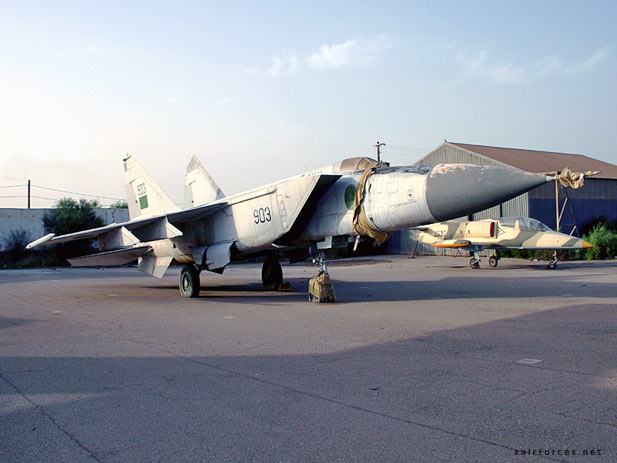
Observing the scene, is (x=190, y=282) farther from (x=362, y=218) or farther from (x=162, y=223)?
(x=362, y=218)

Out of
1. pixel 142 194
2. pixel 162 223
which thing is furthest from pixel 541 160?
pixel 162 223

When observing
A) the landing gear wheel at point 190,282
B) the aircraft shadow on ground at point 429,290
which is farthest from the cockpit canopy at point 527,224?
the landing gear wheel at point 190,282

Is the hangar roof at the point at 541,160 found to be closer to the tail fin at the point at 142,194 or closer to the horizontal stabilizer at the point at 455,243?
the horizontal stabilizer at the point at 455,243

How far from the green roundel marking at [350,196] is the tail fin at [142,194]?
709 centimetres

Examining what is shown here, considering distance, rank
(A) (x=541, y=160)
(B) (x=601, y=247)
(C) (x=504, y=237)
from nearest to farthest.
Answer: (C) (x=504, y=237) < (B) (x=601, y=247) < (A) (x=541, y=160)

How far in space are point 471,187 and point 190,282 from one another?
777 cm

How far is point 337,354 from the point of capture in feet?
21.4

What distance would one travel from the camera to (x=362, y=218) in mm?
10914

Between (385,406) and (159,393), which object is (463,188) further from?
(159,393)

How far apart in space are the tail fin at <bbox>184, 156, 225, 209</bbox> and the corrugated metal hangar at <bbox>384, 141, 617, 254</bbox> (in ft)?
72.3

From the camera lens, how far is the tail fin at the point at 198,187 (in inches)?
641

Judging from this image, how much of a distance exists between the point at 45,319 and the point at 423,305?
7520 millimetres

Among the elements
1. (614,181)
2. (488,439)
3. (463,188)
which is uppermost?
(614,181)

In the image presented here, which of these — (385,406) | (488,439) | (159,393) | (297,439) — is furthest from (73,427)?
(488,439)
